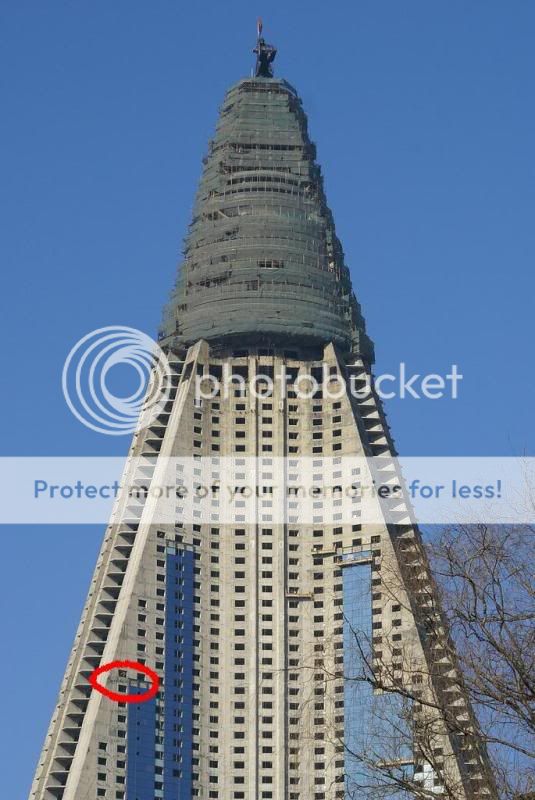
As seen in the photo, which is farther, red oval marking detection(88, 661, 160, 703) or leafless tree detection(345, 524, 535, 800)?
red oval marking detection(88, 661, 160, 703)

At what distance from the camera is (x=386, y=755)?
1363 inches

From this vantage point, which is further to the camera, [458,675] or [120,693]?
[120,693]

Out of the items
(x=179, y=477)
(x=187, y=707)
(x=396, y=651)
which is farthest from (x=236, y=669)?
(x=396, y=651)

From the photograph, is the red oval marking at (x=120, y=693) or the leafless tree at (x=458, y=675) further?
the red oval marking at (x=120, y=693)

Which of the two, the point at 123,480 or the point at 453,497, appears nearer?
the point at 453,497

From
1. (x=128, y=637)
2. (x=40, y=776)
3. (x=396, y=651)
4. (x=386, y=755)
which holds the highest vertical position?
(x=128, y=637)

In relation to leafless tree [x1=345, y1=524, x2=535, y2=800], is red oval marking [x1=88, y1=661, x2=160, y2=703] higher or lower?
higher

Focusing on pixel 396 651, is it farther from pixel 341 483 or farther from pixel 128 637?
pixel 341 483

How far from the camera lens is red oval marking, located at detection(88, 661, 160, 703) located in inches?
6973

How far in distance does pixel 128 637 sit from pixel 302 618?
20984 mm

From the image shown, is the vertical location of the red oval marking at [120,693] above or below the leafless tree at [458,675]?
above

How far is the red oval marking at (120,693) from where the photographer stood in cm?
17712

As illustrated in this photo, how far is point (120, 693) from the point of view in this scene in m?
179

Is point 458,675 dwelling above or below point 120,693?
below
